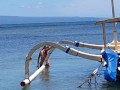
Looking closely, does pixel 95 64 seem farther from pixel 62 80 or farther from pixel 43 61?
pixel 62 80

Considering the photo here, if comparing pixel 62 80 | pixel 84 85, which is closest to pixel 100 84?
pixel 84 85

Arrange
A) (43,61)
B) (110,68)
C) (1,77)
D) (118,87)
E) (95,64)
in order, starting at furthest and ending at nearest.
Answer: (95,64)
(43,61)
(1,77)
(118,87)
(110,68)

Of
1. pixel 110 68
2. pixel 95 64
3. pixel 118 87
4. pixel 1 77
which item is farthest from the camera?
pixel 95 64

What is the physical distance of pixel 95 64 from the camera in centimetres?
3369

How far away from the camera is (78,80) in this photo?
86.3ft

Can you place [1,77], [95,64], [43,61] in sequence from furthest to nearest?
[95,64] < [43,61] < [1,77]

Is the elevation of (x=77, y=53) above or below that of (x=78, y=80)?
above

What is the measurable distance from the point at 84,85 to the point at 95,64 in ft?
30.3

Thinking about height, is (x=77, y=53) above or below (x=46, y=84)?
above

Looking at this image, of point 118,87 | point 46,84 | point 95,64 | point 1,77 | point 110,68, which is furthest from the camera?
point 95,64

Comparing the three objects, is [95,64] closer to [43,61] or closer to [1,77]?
[43,61]

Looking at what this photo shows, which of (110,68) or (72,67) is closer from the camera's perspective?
(110,68)

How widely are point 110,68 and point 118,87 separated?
8.39 feet

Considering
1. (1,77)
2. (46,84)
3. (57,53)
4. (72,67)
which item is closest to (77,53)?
(46,84)
